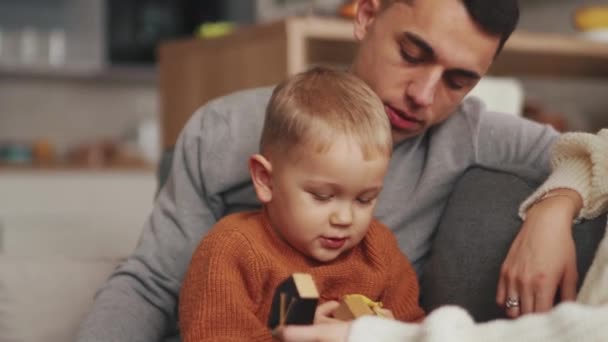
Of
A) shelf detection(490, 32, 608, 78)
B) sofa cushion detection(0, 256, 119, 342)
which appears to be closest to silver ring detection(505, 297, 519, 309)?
sofa cushion detection(0, 256, 119, 342)

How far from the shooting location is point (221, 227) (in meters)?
1.24

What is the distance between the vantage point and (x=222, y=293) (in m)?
1.14

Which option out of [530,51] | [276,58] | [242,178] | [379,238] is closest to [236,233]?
[379,238]

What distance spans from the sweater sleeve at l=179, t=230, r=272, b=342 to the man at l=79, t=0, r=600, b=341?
238 mm

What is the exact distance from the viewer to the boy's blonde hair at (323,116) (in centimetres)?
116

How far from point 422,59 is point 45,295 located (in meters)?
0.80

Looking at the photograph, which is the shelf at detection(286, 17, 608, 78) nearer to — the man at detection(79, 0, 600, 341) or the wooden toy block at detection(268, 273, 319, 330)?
the man at detection(79, 0, 600, 341)

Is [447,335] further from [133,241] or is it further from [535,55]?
[133,241]

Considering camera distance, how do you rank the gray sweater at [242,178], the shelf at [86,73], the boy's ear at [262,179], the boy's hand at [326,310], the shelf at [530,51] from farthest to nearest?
the shelf at [86,73]
the shelf at [530,51]
the gray sweater at [242,178]
the boy's ear at [262,179]
the boy's hand at [326,310]

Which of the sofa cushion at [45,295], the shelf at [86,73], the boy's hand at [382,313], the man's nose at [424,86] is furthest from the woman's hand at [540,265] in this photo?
the shelf at [86,73]

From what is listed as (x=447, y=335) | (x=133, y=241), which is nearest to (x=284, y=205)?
(x=447, y=335)

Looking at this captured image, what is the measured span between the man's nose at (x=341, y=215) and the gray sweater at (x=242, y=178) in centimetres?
36

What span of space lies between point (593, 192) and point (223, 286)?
545 millimetres

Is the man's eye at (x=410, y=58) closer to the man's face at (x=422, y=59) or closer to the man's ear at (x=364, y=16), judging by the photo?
the man's face at (x=422, y=59)
